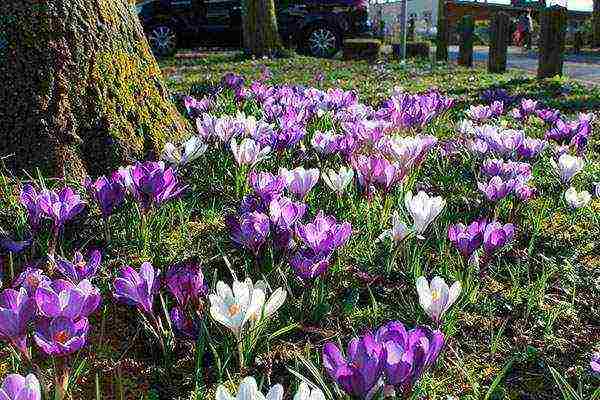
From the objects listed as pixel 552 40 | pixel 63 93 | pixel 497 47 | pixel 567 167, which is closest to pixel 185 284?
pixel 63 93

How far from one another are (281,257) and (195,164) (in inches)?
50.5

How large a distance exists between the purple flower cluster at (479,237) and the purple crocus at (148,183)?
0.94m

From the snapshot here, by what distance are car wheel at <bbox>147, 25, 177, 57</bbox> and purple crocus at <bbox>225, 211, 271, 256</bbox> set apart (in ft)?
46.5

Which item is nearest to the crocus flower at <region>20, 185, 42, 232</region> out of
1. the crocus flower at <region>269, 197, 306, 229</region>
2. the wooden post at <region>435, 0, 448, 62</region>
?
the crocus flower at <region>269, 197, 306, 229</region>

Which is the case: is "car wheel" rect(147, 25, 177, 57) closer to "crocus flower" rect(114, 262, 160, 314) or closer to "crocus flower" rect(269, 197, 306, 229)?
"crocus flower" rect(269, 197, 306, 229)

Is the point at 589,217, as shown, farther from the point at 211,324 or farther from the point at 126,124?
the point at 126,124

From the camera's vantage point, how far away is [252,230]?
2.04m

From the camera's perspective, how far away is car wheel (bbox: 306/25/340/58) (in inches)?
622

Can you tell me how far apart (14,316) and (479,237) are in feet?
4.08

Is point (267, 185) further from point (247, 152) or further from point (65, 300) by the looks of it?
point (65, 300)

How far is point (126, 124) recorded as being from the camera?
3.15m

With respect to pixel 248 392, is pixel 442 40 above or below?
below

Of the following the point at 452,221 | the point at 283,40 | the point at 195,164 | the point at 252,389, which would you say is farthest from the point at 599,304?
the point at 283,40

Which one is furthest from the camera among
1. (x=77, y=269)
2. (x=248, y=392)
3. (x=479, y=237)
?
(x=479, y=237)
